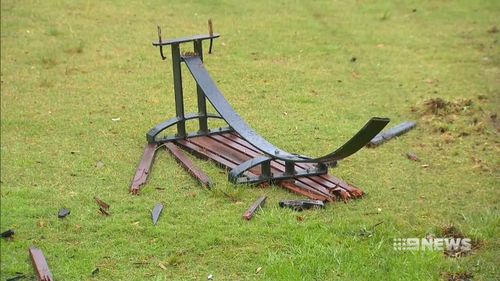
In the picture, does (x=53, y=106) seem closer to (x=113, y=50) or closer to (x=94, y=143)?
(x=94, y=143)

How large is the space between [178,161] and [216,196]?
2.29 feet

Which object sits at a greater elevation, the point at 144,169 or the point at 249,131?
the point at 249,131

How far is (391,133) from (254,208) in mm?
1826

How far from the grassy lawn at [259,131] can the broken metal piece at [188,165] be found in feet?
0.22

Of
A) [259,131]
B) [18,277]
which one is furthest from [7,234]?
[259,131]

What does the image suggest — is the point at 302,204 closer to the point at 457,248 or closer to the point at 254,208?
the point at 254,208

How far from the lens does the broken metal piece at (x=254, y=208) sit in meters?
4.54

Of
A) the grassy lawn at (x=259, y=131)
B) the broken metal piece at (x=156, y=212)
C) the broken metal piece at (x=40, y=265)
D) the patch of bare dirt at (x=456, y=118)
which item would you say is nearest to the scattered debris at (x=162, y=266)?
the grassy lawn at (x=259, y=131)

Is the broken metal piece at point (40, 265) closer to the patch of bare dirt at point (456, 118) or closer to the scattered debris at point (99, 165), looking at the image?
the scattered debris at point (99, 165)

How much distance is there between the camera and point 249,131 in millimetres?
5188

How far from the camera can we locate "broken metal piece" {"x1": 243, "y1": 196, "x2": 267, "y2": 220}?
14.9 ft

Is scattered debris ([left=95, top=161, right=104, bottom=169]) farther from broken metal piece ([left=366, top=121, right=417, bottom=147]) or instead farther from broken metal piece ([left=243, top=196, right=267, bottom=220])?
broken metal piece ([left=366, top=121, right=417, bottom=147])

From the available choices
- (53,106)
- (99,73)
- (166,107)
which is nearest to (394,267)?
(166,107)

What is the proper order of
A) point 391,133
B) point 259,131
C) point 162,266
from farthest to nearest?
point 259,131 < point 391,133 < point 162,266
